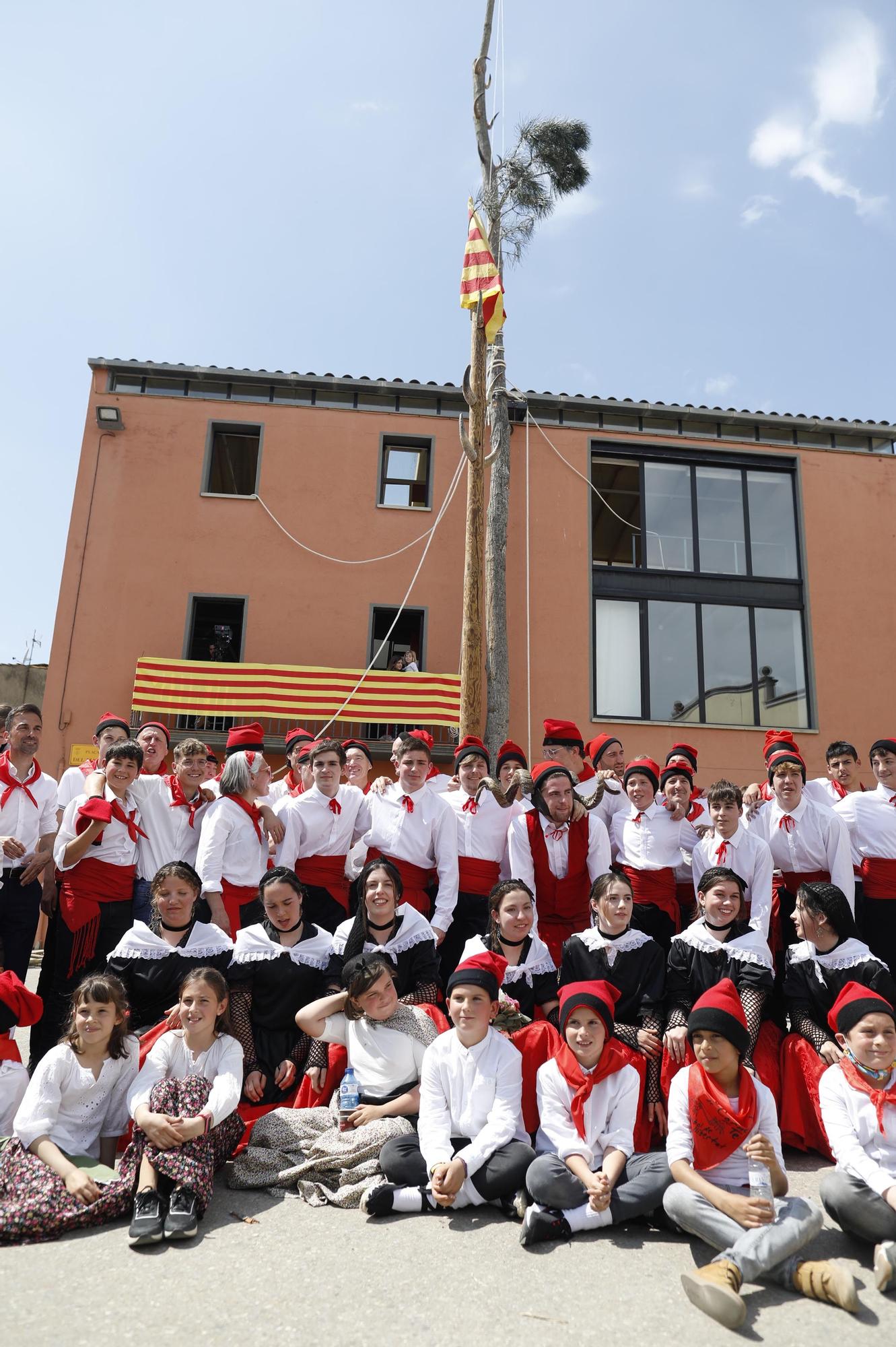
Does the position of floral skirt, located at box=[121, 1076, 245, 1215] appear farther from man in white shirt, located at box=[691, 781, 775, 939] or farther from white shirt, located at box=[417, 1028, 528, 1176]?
man in white shirt, located at box=[691, 781, 775, 939]

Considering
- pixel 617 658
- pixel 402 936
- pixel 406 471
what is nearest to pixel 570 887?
pixel 402 936

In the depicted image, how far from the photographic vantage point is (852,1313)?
9.52ft

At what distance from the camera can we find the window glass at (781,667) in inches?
559

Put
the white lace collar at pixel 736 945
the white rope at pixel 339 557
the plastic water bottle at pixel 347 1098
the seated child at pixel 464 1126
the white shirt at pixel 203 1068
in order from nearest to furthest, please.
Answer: the seated child at pixel 464 1126
the white shirt at pixel 203 1068
the plastic water bottle at pixel 347 1098
the white lace collar at pixel 736 945
the white rope at pixel 339 557

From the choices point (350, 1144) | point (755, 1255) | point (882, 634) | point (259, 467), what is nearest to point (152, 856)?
point (350, 1144)

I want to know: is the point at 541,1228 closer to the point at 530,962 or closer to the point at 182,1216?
the point at 182,1216

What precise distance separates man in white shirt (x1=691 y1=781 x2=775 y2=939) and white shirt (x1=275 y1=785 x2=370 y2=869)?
210 cm

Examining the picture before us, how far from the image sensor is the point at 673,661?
14281 millimetres

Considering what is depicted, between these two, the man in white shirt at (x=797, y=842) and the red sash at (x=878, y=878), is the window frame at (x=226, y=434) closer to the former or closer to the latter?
the man in white shirt at (x=797, y=842)

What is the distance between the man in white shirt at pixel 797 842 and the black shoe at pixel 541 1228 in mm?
2421

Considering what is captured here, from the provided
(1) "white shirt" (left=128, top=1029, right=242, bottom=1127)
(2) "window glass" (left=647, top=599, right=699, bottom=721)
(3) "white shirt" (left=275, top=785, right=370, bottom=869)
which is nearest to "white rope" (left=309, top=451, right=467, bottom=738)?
(2) "window glass" (left=647, top=599, right=699, bottom=721)

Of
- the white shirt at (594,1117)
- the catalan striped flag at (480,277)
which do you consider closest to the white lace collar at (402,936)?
the white shirt at (594,1117)

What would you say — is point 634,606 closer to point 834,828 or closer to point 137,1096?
point 834,828

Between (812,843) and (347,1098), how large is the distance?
117 inches
